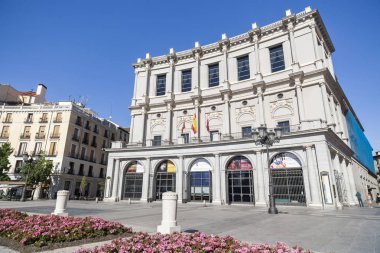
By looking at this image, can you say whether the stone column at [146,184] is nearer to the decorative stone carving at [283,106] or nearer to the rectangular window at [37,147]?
the decorative stone carving at [283,106]

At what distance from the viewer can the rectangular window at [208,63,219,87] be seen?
31.4 m

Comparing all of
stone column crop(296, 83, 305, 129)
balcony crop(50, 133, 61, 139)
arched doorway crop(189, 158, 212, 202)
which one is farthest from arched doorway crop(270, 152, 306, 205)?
balcony crop(50, 133, 61, 139)

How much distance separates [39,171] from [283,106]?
33.5 metres

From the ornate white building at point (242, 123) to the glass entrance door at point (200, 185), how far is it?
4.2 inches

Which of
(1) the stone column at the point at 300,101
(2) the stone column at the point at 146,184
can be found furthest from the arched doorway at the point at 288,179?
(2) the stone column at the point at 146,184

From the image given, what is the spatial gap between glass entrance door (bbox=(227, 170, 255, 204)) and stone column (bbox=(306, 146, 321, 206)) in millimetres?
5284

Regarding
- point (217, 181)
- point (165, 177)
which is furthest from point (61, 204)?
point (165, 177)

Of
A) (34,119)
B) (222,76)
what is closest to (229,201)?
(222,76)

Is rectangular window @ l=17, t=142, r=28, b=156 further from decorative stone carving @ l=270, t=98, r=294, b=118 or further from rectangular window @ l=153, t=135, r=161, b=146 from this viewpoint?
decorative stone carving @ l=270, t=98, r=294, b=118

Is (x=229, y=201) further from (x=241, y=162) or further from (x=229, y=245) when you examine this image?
(x=229, y=245)

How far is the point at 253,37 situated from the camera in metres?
29.1

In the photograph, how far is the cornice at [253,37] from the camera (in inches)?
1040

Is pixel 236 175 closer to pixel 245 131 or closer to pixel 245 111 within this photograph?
pixel 245 131

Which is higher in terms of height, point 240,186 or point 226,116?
point 226,116
